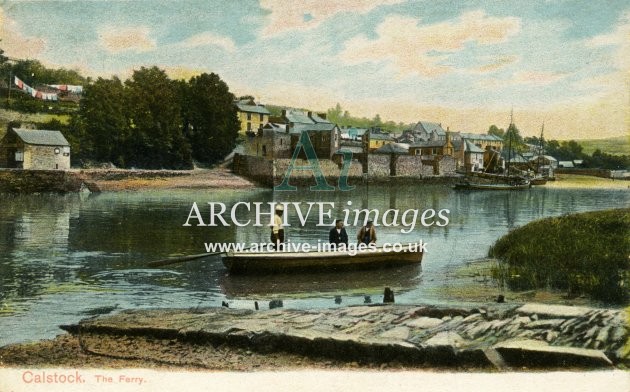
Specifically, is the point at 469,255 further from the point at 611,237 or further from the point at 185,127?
the point at 185,127

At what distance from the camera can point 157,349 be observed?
4.56 meters

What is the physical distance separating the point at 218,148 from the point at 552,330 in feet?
16.6

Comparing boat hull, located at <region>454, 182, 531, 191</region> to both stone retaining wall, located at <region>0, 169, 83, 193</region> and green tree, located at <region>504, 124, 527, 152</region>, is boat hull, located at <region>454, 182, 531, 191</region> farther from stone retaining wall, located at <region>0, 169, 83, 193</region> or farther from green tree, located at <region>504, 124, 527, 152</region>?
stone retaining wall, located at <region>0, 169, 83, 193</region>

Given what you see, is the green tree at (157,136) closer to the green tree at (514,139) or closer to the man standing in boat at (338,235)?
the man standing in boat at (338,235)

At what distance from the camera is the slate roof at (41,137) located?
6.78 m

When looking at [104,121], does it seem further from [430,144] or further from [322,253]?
[430,144]

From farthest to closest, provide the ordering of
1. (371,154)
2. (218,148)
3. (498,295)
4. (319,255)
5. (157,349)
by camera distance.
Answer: (371,154)
(218,148)
(319,255)
(498,295)
(157,349)

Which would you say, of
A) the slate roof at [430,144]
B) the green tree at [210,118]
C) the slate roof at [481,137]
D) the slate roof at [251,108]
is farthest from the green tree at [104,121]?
the slate roof at [481,137]

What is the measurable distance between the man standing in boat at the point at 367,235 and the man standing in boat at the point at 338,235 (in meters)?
0.16

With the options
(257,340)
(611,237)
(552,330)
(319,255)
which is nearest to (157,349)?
(257,340)

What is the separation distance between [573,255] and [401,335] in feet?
8.22

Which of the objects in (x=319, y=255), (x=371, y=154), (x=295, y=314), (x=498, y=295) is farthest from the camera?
(x=371, y=154)

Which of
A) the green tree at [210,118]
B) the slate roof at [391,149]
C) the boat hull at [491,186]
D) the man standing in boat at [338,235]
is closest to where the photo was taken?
the man standing in boat at [338,235]

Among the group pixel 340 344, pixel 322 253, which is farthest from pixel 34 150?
pixel 340 344
